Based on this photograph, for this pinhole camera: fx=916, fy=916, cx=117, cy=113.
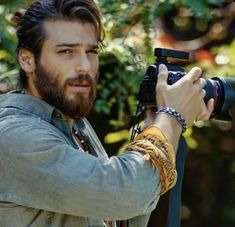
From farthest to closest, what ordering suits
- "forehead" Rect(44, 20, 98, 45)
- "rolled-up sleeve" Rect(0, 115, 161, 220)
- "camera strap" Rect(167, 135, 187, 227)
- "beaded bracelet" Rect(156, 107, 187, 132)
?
"camera strap" Rect(167, 135, 187, 227)
"forehead" Rect(44, 20, 98, 45)
"beaded bracelet" Rect(156, 107, 187, 132)
"rolled-up sleeve" Rect(0, 115, 161, 220)

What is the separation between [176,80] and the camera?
2.44 metres

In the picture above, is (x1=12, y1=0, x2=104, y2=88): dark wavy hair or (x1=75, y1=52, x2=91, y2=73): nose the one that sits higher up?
(x1=12, y1=0, x2=104, y2=88): dark wavy hair

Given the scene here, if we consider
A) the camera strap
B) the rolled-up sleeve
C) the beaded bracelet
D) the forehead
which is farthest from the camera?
the camera strap

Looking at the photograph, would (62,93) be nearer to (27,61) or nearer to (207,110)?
(27,61)

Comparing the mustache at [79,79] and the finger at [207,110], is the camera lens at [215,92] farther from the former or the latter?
the mustache at [79,79]

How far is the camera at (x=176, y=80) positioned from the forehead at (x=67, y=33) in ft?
0.61

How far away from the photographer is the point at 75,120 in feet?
8.84

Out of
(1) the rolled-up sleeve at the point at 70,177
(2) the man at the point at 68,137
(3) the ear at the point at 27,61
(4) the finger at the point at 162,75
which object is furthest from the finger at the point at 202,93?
(3) the ear at the point at 27,61

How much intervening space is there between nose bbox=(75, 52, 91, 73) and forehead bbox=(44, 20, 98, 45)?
0.14 ft

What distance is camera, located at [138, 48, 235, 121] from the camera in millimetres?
2467

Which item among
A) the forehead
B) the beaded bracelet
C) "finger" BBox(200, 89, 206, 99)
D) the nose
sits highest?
the forehead

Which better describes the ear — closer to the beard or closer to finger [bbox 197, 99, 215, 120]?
the beard

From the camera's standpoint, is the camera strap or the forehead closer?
the forehead

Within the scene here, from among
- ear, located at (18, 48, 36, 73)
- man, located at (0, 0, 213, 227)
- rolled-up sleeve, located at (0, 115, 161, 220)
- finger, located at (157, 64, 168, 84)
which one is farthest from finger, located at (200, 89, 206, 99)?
ear, located at (18, 48, 36, 73)
